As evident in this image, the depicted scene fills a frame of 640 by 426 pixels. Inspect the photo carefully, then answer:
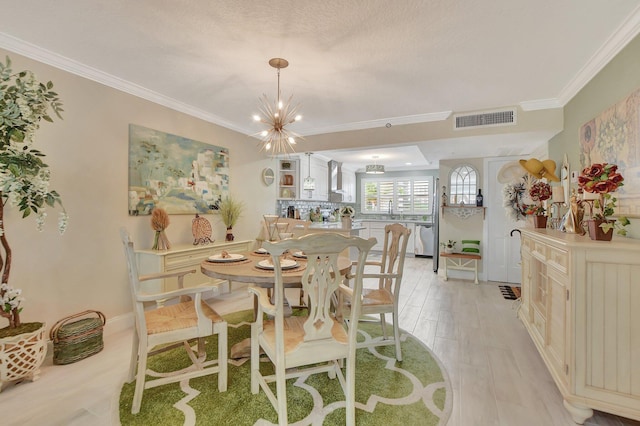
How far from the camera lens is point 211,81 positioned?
3021 mm

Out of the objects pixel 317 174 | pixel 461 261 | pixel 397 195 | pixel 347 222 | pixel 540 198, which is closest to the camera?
pixel 540 198

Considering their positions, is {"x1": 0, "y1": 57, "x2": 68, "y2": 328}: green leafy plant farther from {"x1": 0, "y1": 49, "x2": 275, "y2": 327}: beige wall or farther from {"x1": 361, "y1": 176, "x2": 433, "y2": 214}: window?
{"x1": 361, "y1": 176, "x2": 433, "y2": 214}: window

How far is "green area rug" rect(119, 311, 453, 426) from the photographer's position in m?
1.77

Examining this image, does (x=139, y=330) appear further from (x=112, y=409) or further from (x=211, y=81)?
(x=211, y=81)

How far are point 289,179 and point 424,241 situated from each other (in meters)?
4.15

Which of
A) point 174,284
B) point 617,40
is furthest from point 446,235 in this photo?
point 174,284

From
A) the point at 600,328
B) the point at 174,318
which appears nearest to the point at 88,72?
the point at 174,318

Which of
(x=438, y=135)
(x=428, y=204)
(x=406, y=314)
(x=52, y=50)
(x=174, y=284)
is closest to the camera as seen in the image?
(x=52, y=50)

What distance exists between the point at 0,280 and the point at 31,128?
1.16 m

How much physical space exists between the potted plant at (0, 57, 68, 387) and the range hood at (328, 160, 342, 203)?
5.42 m

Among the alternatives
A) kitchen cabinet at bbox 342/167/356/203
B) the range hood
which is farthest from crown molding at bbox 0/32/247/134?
kitchen cabinet at bbox 342/167/356/203

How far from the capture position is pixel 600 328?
68.4 inches

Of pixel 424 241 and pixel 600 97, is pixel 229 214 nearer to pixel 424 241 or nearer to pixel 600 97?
pixel 600 97

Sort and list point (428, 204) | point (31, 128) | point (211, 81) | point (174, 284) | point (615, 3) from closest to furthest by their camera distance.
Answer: point (615, 3) < point (31, 128) < point (211, 81) < point (174, 284) < point (428, 204)
